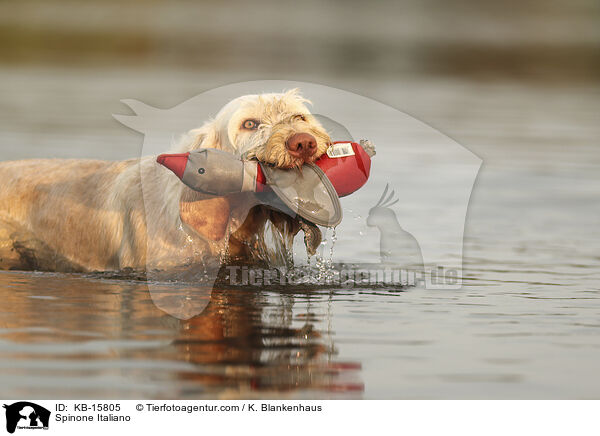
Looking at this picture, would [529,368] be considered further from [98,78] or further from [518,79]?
[518,79]

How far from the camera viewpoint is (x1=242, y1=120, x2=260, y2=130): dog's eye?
7938 millimetres

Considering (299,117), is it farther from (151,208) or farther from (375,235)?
(375,235)

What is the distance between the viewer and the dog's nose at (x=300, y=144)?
7551mm

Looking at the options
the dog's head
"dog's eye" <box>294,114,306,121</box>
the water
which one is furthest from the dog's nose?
the water

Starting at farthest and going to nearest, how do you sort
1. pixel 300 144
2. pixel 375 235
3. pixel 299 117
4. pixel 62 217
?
Answer: pixel 375 235 → pixel 62 217 → pixel 299 117 → pixel 300 144

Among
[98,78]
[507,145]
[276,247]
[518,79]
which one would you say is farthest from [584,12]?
[276,247]

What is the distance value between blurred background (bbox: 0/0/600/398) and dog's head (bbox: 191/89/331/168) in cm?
102

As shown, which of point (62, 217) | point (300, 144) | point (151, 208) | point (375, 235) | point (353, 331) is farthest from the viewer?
point (375, 235)

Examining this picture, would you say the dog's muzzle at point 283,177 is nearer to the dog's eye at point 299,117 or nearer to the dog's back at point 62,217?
the dog's eye at point 299,117

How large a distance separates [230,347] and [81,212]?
3.12 m

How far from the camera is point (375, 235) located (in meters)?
10.6

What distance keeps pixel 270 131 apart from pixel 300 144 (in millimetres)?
330
